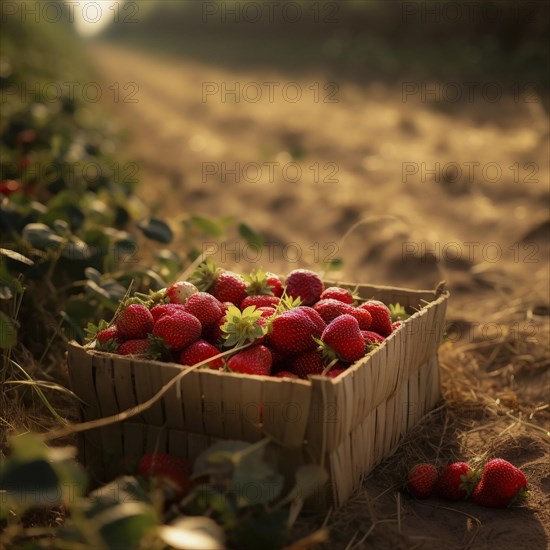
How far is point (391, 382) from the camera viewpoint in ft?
6.95

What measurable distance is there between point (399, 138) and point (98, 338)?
211 inches

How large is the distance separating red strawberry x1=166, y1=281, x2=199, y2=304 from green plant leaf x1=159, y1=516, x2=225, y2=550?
89 cm

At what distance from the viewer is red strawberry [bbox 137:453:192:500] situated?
1.71 metres

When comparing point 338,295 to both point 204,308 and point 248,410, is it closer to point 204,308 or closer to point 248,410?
point 204,308

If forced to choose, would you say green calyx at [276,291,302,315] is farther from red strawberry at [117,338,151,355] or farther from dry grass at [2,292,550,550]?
dry grass at [2,292,550,550]

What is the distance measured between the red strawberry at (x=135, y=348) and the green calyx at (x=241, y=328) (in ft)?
0.68

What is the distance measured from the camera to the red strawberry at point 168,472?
1708mm

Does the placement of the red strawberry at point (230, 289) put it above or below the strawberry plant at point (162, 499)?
above

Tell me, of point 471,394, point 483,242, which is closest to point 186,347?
point 471,394

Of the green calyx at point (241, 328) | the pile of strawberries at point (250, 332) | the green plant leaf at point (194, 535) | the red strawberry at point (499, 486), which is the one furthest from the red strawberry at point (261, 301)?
the green plant leaf at point (194, 535)

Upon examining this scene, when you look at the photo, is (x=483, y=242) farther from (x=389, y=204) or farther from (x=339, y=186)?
(x=339, y=186)

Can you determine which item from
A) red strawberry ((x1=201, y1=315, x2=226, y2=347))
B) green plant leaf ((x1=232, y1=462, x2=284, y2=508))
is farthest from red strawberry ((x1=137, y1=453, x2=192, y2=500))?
red strawberry ((x1=201, y1=315, x2=226, y2=347))


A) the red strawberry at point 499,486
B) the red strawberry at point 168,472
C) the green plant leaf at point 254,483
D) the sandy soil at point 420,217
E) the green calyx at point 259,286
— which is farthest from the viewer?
the green calyx at point 259,286

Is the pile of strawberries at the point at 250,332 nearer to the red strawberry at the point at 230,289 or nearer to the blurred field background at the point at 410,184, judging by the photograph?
the red strawberry at the point at 230,289
